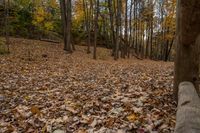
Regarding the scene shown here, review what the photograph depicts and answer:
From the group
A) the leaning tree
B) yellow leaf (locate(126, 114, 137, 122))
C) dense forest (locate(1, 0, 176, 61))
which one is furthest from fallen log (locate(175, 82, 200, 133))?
dense forest (locate(1, 0, 176, 61))

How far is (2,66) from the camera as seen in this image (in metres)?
12.6

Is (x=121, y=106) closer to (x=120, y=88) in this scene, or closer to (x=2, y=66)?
(x=120, y=88)

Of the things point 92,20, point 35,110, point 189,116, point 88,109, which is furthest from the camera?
point 92,20

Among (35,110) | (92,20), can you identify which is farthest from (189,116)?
(92,20)

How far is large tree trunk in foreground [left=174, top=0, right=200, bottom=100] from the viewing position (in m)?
4.27

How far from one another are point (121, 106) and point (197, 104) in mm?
2135

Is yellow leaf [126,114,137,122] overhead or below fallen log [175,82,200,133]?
below

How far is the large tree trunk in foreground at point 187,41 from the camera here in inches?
168

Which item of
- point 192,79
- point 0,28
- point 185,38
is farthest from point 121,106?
point 0,28

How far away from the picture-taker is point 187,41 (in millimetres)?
4629

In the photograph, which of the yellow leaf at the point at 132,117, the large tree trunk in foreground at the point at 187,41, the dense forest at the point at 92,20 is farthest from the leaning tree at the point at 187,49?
the dense forest at the point at 92,20

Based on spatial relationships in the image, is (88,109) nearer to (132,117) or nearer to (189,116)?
(132,117)

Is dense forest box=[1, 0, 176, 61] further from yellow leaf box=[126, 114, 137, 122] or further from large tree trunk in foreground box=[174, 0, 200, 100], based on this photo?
yellow leaf box=[126, 114, 137, 122]

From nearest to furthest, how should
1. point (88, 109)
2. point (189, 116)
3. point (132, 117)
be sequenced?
point (189, 116)
point (132, 117)
point (88, 109)
